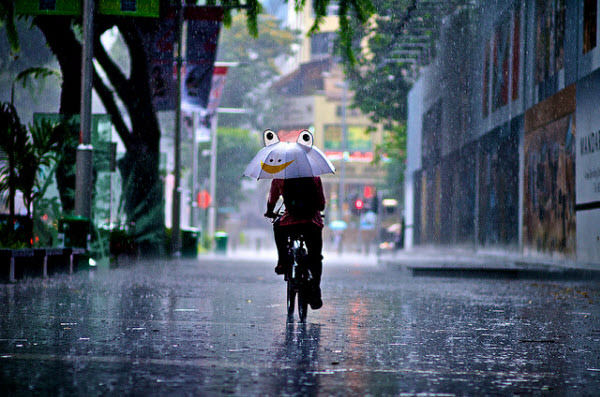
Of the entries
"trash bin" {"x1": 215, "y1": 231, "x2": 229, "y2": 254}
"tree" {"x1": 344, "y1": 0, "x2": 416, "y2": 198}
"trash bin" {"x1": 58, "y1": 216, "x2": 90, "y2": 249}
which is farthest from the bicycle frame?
"trash bin" {"x1": 215, "y1": 231, "x2": 229, "y2": 254}

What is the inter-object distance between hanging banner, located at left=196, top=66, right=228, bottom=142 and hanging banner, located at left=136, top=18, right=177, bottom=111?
6.92 metres

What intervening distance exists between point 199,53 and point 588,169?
13262 mm

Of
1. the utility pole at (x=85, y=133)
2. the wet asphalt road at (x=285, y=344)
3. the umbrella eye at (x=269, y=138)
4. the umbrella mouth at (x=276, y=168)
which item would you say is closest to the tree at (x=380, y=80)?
the utility pole at (x=85, y=133)

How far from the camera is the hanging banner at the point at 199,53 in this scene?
90.8ft

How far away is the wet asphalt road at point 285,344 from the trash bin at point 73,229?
5.16 m

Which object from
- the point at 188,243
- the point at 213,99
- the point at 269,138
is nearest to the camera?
the point at 269,138

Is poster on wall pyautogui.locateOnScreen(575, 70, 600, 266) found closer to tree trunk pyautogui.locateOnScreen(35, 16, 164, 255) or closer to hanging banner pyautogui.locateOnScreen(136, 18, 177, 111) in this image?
tree trunk pyautogui.locateOnScreen(35, 16, 164, 255)

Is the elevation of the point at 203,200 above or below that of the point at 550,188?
above

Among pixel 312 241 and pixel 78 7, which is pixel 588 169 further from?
pixel 312 241

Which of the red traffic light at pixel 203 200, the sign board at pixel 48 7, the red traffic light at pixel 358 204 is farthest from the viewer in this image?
the red traffic light at pixel 203 200

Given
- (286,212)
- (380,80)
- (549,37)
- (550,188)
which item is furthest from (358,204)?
(286,212)

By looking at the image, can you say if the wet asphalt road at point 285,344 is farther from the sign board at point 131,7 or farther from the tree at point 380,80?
the tree at point 380,80

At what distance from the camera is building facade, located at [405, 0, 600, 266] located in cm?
2166

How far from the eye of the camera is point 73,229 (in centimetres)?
2123
